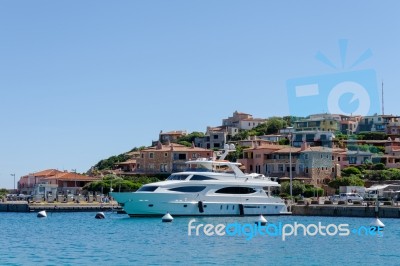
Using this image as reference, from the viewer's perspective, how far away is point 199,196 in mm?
55375

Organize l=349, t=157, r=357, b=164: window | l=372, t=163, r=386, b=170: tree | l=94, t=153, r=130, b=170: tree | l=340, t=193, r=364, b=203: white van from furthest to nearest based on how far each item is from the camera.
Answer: l=94, t=153, r=130, b=170: tree → l=349, t=157, r=357, b=164: window → l=372, t=163, r=386, b=170: tree → l=340, t=193, r=364, b=203: white van

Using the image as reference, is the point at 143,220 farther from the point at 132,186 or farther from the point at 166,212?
the point at 132,186

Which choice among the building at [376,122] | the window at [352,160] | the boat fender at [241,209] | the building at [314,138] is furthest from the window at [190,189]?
the building at [376,122]

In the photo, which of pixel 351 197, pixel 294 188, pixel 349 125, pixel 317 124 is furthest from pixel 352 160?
pixel 349 125

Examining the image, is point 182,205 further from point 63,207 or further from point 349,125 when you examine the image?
point 349,125

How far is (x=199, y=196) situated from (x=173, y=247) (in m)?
20.4

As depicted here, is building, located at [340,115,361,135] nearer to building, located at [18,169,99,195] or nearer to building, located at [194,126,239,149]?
building, located at [194,126,239,149]

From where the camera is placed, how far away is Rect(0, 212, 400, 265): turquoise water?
30484 millimetres

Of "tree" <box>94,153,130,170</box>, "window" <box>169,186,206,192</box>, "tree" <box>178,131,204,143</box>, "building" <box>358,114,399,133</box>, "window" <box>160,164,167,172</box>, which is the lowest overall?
"window" <box>169,186,206,192</box>

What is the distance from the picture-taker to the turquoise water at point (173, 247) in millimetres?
30484

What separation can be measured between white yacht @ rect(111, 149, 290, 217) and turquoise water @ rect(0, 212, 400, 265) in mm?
5500

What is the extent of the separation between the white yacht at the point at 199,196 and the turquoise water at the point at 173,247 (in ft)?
18.0

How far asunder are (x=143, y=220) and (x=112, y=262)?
2340 cm

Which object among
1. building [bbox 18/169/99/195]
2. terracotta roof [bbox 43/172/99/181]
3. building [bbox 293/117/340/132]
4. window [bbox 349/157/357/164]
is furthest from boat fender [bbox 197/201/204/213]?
building [bbox 293/117/340/132]
